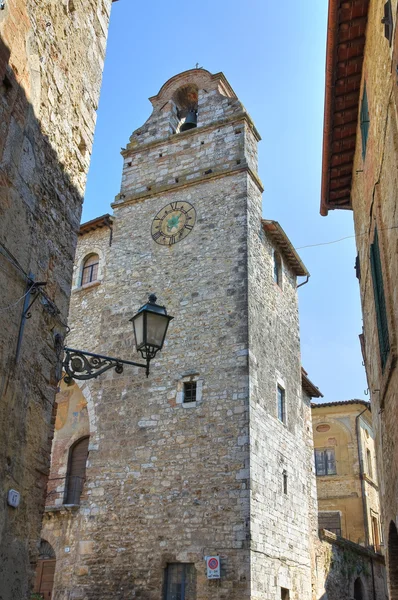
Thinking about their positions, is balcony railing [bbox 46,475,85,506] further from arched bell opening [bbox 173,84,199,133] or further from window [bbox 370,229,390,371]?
arched bell opening [bbox 173,84,199,133]

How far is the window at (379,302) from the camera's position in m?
7.69

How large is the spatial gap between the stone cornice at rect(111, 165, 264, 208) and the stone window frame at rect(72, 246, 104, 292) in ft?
4.72

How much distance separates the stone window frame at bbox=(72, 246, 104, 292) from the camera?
17391 mm

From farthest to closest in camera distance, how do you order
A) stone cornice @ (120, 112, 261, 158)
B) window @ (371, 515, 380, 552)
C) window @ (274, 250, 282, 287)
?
window @ (371, 515, 380, 552) → window @ (274, 250, 282, 287) → stone cornice @ (120, 112, 261, 158)

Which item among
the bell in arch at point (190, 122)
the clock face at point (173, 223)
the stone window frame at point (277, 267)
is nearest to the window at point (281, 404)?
the stone window frame at point (277, 267)

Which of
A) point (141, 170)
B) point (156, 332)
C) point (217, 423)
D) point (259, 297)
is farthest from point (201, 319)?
point (156, 332)

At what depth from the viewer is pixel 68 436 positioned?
16109 mm

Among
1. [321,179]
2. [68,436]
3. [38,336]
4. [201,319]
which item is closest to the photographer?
[38,336]

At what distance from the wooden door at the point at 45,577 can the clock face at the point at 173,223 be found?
8.41 meters

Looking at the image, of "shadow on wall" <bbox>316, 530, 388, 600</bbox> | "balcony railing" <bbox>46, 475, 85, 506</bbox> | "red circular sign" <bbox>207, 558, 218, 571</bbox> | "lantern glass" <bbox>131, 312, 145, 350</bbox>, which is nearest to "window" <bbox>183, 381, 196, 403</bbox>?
"red circular sign" <bbox>207, 558, 218, 571</bbox>

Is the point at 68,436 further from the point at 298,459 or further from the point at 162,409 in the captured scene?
the point at 298,459

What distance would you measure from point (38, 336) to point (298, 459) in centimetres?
1155

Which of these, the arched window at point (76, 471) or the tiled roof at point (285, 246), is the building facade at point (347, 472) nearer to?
the tiled roof at point (285, 246)

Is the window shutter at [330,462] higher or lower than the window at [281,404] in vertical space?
higher
